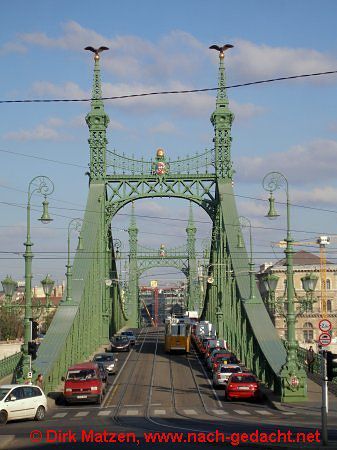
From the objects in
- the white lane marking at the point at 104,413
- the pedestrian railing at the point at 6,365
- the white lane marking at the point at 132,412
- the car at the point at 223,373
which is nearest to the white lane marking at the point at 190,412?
the white lane marking at the point at 132,412

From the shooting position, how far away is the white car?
96.1 feet

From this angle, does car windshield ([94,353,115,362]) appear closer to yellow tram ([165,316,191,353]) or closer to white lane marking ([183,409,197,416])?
yellow tram ([165,316,191,353])

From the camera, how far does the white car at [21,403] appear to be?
29.3m

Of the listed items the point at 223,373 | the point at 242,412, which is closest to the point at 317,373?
the point at 223,373

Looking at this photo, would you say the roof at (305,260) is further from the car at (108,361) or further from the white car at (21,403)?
the white car at (21,403)

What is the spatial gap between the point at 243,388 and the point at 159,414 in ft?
21.4

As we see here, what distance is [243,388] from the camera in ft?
127

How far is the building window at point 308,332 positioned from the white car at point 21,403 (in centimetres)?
9075

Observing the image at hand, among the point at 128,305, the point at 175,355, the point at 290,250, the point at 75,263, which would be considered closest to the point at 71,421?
the point at 290,250

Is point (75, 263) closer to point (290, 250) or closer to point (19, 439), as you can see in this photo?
point (290, 250)

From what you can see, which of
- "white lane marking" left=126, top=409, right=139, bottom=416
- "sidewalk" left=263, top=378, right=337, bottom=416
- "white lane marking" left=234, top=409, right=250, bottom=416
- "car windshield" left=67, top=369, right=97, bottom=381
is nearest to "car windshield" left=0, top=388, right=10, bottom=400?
"white lane marking" left=126, top=409, right=139, bottom=416

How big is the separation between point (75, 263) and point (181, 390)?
16374 mm

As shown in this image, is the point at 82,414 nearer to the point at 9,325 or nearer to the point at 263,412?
the point at 263,412

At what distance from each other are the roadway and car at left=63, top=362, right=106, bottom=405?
401 millimetres
